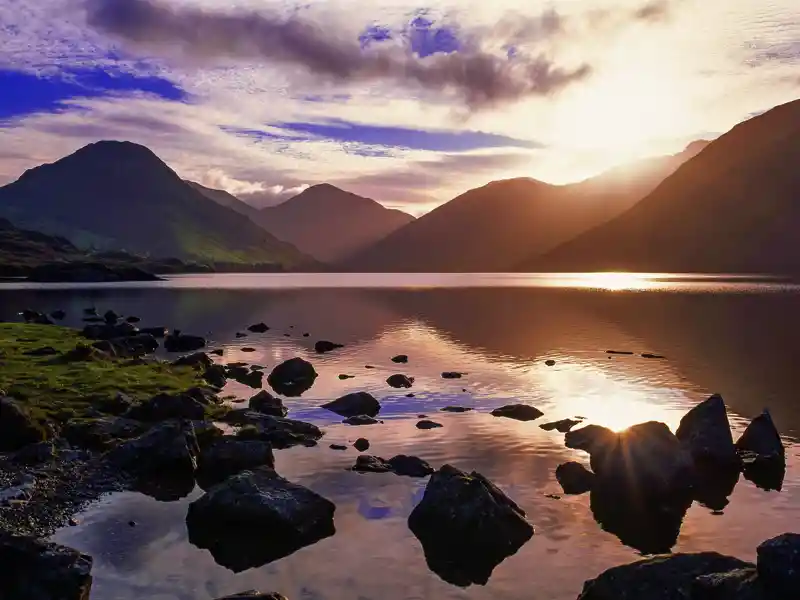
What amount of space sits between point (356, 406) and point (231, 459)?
47.7ft

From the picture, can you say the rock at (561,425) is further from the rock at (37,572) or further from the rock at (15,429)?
the rock at (37,572)

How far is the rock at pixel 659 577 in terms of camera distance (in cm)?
1828

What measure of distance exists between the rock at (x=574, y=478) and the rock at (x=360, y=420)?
1383 cm

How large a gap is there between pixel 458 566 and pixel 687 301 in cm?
15867

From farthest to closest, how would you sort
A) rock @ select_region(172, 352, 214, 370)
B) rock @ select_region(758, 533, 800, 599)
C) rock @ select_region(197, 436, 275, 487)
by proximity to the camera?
rock @ select_region(172, 352, 214, 370) → rock @ select_region(197, 436, 275, 487) → rock @ select_region(758, 533, 800, 599)

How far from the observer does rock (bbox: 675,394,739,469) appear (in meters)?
33.9

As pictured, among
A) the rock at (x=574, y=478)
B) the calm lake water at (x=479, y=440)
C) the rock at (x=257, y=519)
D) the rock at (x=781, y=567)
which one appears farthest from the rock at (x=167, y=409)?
the rock at (x=781, y=567)

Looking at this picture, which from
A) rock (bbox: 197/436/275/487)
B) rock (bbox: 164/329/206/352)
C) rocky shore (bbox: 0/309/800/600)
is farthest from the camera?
rock (bbox: 164/329/206/352)

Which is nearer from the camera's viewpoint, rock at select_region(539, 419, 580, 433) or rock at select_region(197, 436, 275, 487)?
rock at select_region(197, 436, 275, 487)

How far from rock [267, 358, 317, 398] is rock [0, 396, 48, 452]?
23031 mm

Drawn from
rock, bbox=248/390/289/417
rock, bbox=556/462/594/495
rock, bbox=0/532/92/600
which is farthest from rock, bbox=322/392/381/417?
rock, bbox=0/532/92/600

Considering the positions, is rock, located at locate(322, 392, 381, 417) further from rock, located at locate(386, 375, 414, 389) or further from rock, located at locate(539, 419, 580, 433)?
rock, located at locate(539, 419, 580, 433)

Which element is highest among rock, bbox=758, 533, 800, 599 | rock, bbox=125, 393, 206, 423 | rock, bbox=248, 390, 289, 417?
rock, bbox=758, 533, 800, 599

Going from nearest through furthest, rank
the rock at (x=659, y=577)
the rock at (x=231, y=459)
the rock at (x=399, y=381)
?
the rock at (x=659, y=577) → the rock at (x=231, y=459) → the rock at (x=399, y=381)
